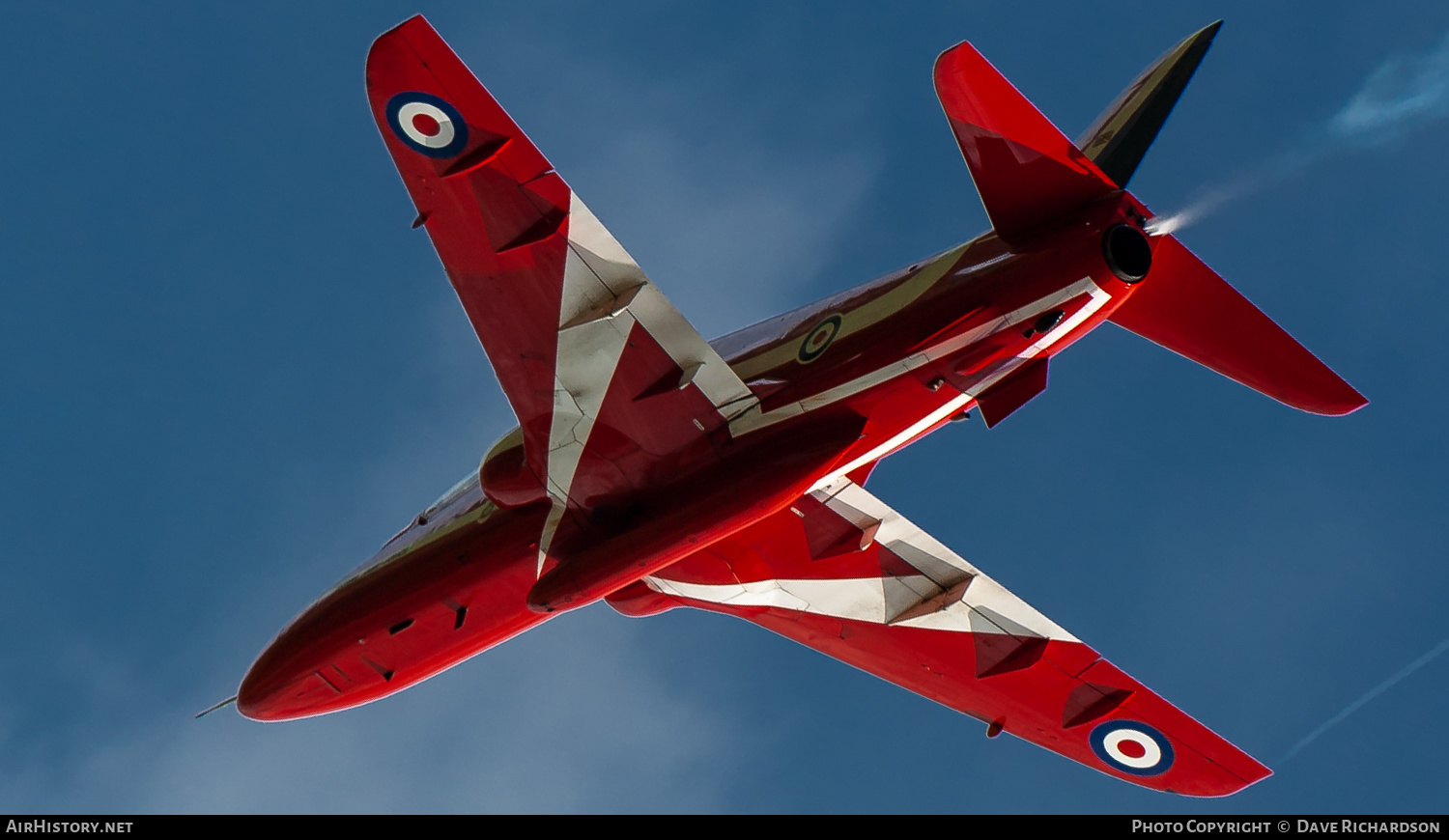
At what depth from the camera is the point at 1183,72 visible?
18688 mm

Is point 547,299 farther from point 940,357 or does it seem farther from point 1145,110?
point 1145,110

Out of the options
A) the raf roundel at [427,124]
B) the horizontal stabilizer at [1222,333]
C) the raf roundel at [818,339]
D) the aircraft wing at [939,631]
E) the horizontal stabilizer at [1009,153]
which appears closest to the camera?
the horizontal stabilizer at [1009,153]

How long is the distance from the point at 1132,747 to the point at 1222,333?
7.42 m

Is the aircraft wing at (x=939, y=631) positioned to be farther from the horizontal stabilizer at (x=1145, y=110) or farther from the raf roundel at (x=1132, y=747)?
the horizontal stabilizer at (x=1145, y=110)

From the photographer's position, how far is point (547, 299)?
61.1 feet

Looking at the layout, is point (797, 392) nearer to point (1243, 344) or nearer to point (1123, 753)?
point (1243, 344)

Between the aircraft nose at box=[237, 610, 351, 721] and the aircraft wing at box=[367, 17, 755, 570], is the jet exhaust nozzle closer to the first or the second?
the aircraft wing at box=[367, 17, 755, 570]

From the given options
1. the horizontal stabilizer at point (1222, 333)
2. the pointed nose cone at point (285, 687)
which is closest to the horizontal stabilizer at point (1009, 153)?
the horizontal stabilizer at point (1222, 333)

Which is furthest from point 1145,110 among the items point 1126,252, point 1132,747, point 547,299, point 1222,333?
point 1132,747

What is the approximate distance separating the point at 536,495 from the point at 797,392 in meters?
3.88

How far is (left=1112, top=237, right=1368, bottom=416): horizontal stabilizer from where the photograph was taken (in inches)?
727

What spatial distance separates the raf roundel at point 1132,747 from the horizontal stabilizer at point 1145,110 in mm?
8682

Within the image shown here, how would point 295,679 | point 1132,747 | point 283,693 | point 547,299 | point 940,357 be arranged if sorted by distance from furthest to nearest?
point 1132,747, point 283,693, point 295,679, point 547,299, point 940,357

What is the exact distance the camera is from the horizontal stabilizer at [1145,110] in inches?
727
